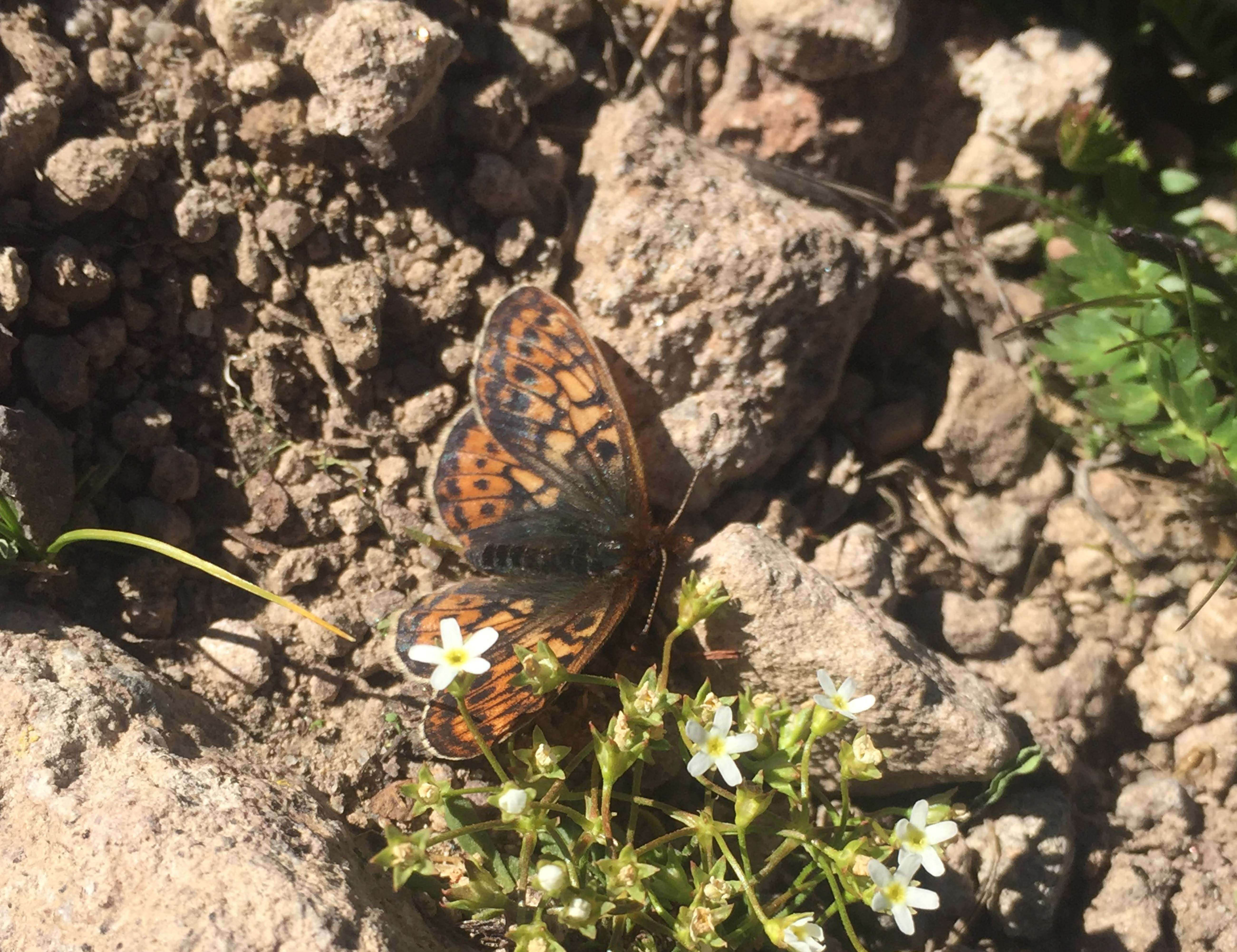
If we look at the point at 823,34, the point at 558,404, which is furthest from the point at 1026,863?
the point at 823,34

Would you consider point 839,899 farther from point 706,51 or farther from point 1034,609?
point 706,51

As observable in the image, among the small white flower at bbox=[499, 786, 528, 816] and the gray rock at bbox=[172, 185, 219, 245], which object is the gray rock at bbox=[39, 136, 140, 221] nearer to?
the gray rock at bbox=[172, 185, 219, 245]

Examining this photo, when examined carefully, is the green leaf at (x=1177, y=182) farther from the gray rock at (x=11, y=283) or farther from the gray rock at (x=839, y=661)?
the gray rock at (x=11, y=283)

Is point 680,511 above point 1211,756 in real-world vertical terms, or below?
above

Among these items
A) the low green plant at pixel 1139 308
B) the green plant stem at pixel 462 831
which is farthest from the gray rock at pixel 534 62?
the green plant stem at pixel 462 831

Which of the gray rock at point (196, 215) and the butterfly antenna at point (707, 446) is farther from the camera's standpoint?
the butterfly antenna at point (707, 446)

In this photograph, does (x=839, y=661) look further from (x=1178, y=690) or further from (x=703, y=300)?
(x=1178, y=690)
